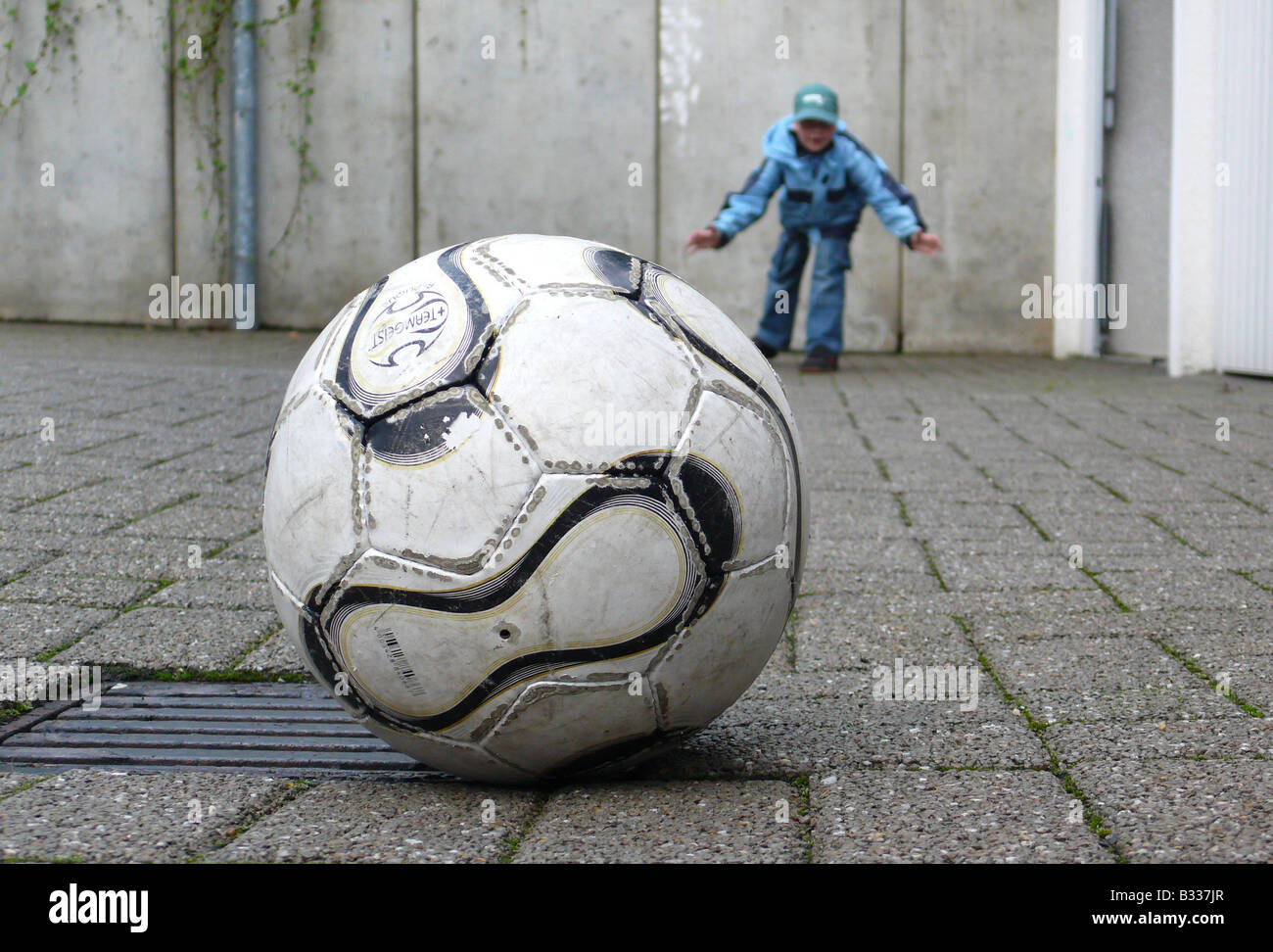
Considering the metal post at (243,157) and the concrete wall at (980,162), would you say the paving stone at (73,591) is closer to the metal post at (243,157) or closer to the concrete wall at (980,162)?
the metal post at (243,157)

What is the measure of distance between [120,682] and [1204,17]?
818 cm

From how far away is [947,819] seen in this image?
2070 millimetres

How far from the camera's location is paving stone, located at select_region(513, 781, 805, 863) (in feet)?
6.38

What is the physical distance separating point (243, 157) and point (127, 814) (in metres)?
9.34

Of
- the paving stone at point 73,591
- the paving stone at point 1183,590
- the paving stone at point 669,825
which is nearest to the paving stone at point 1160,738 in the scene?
the paving stone at point 669,825

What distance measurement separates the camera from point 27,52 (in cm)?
1078

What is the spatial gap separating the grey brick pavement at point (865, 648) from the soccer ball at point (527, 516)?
0.60 feet

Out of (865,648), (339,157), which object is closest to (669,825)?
(865,648)

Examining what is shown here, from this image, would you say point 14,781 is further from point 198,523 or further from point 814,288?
point 814,288

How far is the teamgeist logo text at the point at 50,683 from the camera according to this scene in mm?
2789

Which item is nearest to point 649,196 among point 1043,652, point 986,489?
point 986,489

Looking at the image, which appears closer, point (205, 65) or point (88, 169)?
point (205, 65)

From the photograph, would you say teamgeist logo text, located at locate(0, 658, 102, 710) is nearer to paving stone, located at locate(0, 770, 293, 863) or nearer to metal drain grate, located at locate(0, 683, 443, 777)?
metal drain grate, located at locate(0, 683, 443, 777)
